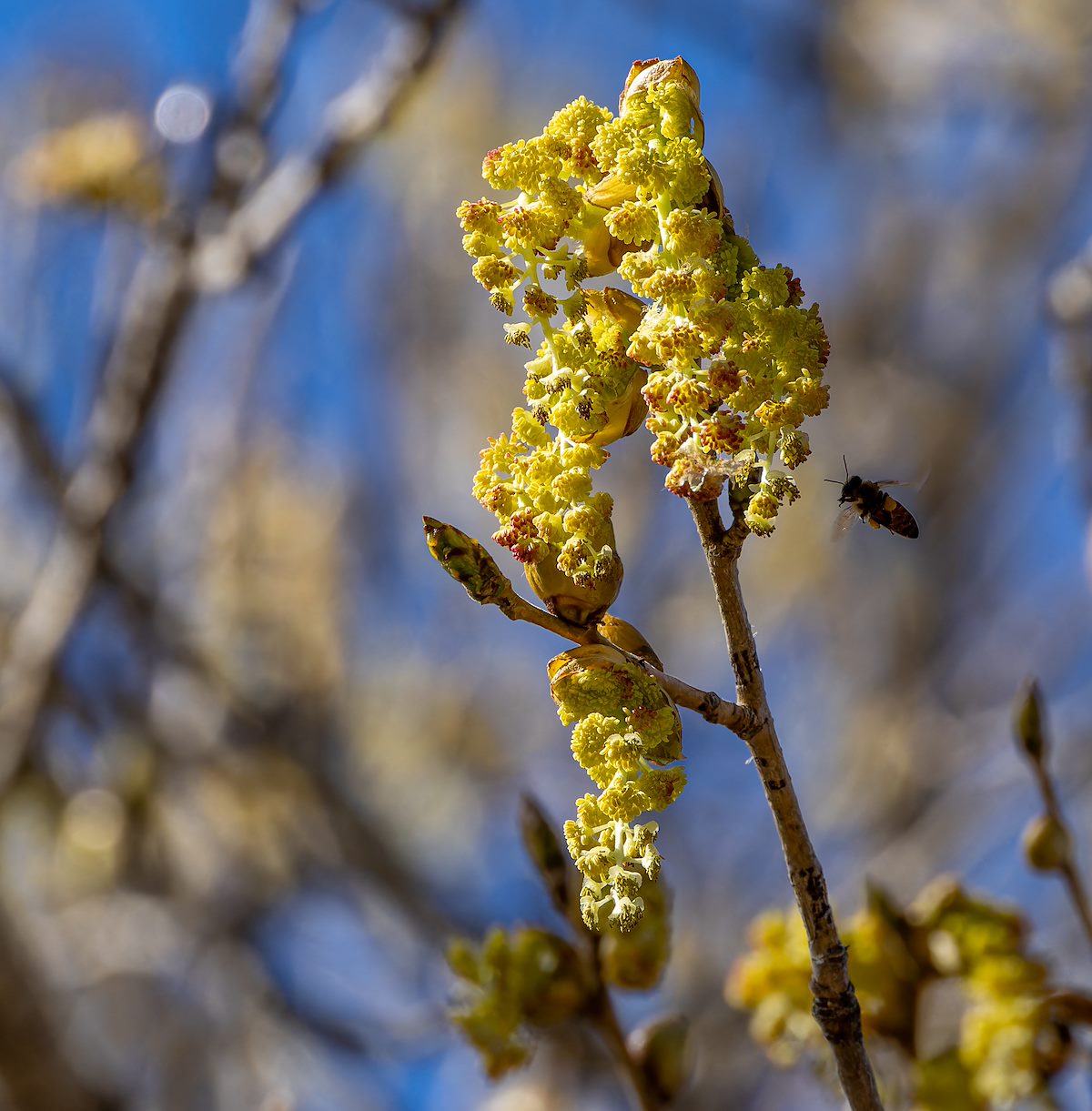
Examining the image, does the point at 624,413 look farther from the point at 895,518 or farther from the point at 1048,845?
the point at 1048,845

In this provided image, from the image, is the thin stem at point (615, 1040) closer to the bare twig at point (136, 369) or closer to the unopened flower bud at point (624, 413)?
the unopened flower bud at point (624, 413)

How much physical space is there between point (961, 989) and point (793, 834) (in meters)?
0.78

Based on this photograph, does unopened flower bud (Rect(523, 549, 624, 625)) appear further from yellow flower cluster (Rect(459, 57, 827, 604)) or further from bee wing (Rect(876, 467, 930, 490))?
bee wing (Rect(876, 467, 930, 490))

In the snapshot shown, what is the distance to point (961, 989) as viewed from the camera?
1.48m

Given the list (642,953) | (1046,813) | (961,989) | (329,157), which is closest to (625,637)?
(642,953)

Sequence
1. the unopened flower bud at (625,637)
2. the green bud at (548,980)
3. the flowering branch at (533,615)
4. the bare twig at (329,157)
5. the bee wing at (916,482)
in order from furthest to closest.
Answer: the bare twig at (329,157)
the green bud at (548,980)
the bee wing at (916,482)
the unopened flower bud at (625,637)
the flowering branch at (533,615)

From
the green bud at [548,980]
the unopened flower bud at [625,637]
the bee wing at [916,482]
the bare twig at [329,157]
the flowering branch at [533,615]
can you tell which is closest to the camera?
the flowering branch at [533,615]

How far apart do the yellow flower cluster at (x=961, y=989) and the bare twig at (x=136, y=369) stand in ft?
5.50

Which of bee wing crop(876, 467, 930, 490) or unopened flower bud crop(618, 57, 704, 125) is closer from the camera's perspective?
unopened flower bud crop(618, 57, 704, 125)

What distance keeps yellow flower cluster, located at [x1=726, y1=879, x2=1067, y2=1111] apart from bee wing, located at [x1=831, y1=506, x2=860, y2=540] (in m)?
0.43

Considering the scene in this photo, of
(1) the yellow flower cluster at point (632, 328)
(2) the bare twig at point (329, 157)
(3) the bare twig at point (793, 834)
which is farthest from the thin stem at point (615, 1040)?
(2) the bare twig at point (329, 157)

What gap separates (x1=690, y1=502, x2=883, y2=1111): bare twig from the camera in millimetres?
827

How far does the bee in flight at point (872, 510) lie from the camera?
4.21ft

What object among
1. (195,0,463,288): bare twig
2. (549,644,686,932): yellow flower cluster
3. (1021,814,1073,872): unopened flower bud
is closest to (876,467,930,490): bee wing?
(1021,814,1073,872): unopened flower bud
